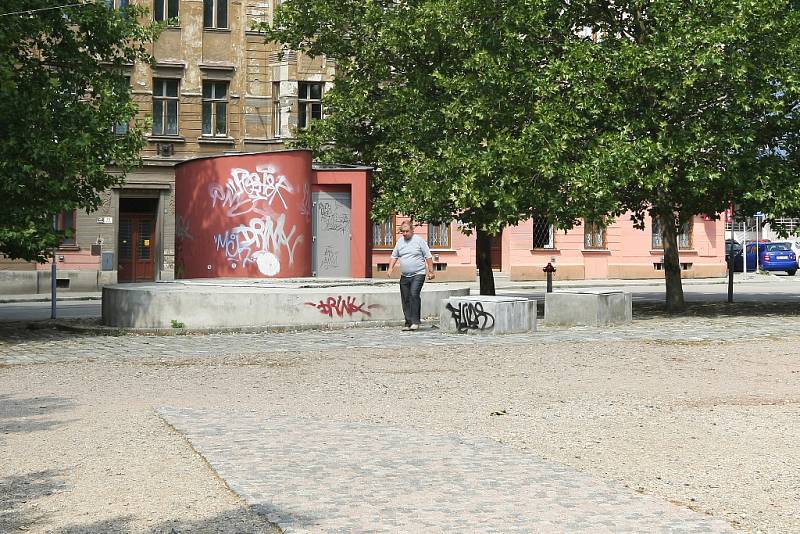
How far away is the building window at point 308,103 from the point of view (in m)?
40.2

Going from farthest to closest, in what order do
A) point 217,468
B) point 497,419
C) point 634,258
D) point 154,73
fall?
point 634,258 < point 154,73 < point 497,419 < point 217,468

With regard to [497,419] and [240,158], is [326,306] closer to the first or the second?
[240,158]

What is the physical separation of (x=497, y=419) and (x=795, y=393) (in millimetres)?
3108

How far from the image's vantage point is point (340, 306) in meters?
18.9

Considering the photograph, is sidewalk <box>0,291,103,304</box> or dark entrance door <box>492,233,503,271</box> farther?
dark entrance door <box>492,233,503,271</box>

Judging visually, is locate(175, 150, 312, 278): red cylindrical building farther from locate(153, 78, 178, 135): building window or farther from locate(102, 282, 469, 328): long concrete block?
Answer: locate(153, 78, 178, 135): building window

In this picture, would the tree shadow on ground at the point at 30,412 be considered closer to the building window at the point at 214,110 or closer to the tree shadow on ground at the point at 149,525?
the tree shadow on ground at the point at 149,525

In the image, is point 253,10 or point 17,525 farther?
point 253,10

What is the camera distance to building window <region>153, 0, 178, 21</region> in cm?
3859

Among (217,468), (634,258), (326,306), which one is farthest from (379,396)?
(634,258)

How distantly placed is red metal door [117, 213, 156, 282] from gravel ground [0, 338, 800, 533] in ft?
83.5

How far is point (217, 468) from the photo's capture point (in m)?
6.95

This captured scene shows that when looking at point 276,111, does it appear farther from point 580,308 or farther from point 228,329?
point 228,329

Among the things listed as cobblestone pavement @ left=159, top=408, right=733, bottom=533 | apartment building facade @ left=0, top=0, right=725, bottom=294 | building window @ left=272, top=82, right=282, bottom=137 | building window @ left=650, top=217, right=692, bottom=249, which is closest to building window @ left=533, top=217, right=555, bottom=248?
building window @ left=650, top=217, right=692, bottom=249
